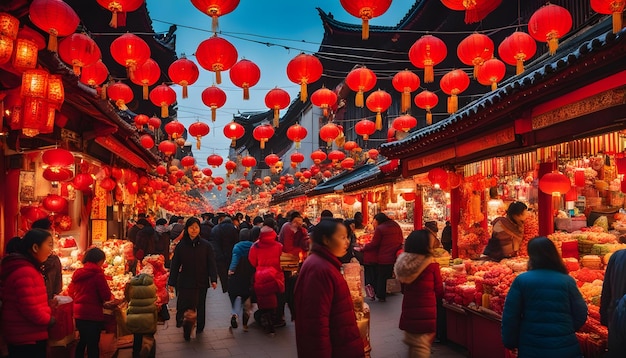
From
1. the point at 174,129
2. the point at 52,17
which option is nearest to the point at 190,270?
the point at 52,17

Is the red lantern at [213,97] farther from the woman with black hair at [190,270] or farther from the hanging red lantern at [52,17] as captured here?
the hanging red lantern at [52,17]

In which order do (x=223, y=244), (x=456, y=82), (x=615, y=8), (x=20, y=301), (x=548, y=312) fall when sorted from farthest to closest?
(x=223, y=244), (x=456, y=82), (x=615, y=8), (x=20, y=301), (x=548, y=312)

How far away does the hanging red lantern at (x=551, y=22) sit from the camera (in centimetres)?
653

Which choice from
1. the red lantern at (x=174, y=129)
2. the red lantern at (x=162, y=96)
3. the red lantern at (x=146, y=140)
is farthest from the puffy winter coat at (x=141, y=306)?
the red lantern at (x=146, y=140)

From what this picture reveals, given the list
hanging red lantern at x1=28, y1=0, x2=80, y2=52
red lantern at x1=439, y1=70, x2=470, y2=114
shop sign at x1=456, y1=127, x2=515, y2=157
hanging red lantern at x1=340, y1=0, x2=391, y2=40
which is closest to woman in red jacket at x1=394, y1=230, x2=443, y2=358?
shop sign at x1=456, y1=127, x2=515, y2=157

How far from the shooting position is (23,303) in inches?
161

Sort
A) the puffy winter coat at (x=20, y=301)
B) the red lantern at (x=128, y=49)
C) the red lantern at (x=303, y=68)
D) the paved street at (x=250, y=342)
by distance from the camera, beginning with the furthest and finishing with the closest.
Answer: the red lantern at (x=303, y=68) < the red lantern at (x=128, y=49) < the paved street at (x=250, y=342) < the puffy winter coat at (x=20, y=301)

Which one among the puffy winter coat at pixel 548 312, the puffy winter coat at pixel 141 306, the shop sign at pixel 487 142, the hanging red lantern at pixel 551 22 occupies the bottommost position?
the puffy winter coat at pixel 141 306

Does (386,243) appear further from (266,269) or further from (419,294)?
(419,294)

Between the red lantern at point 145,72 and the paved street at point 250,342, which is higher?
the red lantern at point 145,72

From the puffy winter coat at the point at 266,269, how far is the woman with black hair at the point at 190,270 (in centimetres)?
71

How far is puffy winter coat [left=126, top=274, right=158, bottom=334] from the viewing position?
5859 mm

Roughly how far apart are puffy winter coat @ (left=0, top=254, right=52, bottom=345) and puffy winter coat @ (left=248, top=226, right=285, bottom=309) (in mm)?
3681

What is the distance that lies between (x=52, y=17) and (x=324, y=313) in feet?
16.0
